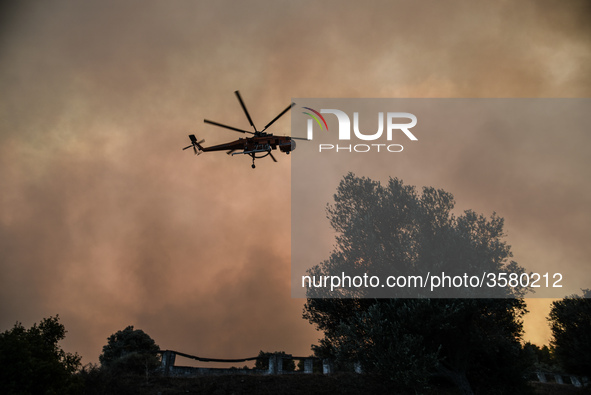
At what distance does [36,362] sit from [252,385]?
13.8 metres

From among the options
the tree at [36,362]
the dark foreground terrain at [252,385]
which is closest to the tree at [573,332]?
the dark foreground terrain at [252,385]

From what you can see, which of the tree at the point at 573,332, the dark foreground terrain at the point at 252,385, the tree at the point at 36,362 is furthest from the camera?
the tree at the point at 573,332

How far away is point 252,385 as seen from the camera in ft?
75.5

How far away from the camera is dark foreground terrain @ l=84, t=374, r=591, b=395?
20594 millimetres

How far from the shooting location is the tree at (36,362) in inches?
499

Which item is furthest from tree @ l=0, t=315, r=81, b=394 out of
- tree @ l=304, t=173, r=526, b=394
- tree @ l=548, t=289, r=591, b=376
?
tree @ l=548, t=289, r=591, b=376

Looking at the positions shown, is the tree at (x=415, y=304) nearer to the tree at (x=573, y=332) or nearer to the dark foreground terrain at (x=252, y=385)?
the dark foreground terrain at (x=252, y=385)

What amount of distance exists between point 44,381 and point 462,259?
22.2 m

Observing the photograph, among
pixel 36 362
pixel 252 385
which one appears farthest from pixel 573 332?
pixel 36 362

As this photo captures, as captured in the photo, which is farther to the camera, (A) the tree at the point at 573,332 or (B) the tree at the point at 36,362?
(A) the tree at the point at 573,332

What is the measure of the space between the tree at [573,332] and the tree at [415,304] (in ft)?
46.6

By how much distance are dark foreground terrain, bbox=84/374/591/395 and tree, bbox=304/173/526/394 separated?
2532mm

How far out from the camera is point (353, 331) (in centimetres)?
1933

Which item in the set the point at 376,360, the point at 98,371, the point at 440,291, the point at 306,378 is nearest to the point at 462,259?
the point at 440,291
